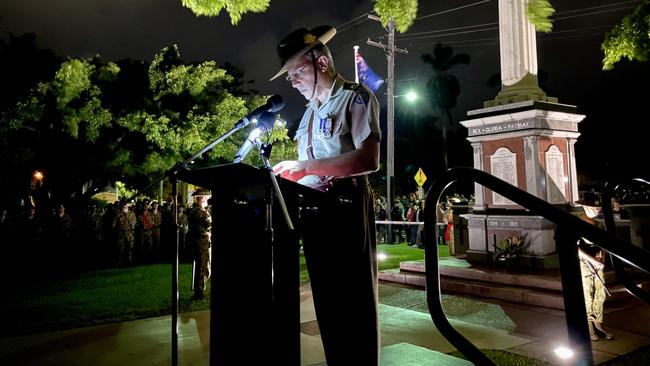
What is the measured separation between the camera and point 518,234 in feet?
33.1

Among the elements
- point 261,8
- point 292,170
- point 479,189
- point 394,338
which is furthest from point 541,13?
point 479,189

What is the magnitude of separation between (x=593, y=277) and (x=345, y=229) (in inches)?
191

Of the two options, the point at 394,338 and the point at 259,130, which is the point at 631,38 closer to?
the point at 394,338

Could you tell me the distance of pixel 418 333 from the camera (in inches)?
254

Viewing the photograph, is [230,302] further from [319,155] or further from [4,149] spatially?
[4,149]

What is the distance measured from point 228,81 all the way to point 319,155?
729 inches

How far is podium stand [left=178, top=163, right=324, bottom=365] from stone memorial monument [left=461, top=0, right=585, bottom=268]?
8.38 metres

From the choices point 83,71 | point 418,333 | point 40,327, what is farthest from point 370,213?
point 83,71

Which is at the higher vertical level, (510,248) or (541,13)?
(541,13)

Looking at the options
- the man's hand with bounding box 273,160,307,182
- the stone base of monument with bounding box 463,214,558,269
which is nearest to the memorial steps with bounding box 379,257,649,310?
the stone base of monument with bounding box 463,214,558,269

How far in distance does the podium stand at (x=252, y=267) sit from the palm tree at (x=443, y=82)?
156ft

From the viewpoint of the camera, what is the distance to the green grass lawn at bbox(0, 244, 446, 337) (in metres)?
→ 7.76

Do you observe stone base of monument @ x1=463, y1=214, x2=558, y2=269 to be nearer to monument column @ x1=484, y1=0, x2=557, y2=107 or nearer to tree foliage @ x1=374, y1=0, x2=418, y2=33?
monument column @ x1=484, y1=0, x2=557, y2=107

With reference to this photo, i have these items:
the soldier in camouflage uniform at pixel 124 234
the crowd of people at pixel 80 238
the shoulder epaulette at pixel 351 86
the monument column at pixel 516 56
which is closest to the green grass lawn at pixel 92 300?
the soldier in camouflage uniform at pixel 124 234
